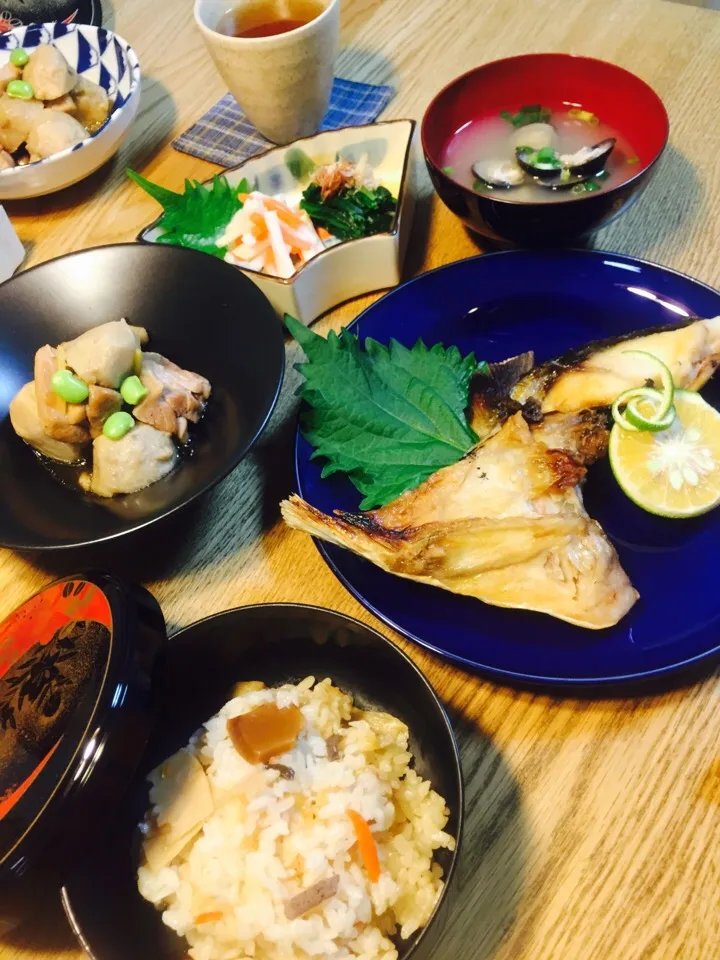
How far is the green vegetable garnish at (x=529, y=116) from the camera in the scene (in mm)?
1879

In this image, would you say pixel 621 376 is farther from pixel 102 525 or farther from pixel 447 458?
pixel 102 525

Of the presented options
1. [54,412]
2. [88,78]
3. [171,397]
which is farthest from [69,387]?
[88,78]

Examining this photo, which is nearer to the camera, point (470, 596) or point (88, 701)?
point (88, 701)

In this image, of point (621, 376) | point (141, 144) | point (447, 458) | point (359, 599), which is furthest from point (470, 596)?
point (141, 144)

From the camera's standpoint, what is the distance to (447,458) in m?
1.45

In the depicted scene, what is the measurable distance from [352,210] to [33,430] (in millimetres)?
932

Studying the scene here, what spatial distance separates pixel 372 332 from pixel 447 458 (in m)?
0.35

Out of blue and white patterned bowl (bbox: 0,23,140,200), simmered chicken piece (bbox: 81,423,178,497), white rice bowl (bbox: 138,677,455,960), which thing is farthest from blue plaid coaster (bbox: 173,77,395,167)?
white rice bowl (bbox: 138,677,455,960)

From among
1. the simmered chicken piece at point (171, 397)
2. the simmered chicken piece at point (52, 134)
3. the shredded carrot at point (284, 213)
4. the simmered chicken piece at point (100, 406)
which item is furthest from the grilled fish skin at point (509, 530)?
the simmered chicken piece at point (52, 134)

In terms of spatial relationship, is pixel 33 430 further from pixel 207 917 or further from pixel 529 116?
pixel 529 116

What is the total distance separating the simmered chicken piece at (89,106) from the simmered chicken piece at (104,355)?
3.43 feet

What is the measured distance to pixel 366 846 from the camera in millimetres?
1006

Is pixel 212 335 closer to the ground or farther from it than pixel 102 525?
farther from it

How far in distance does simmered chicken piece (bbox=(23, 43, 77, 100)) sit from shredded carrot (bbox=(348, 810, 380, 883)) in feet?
6.91
